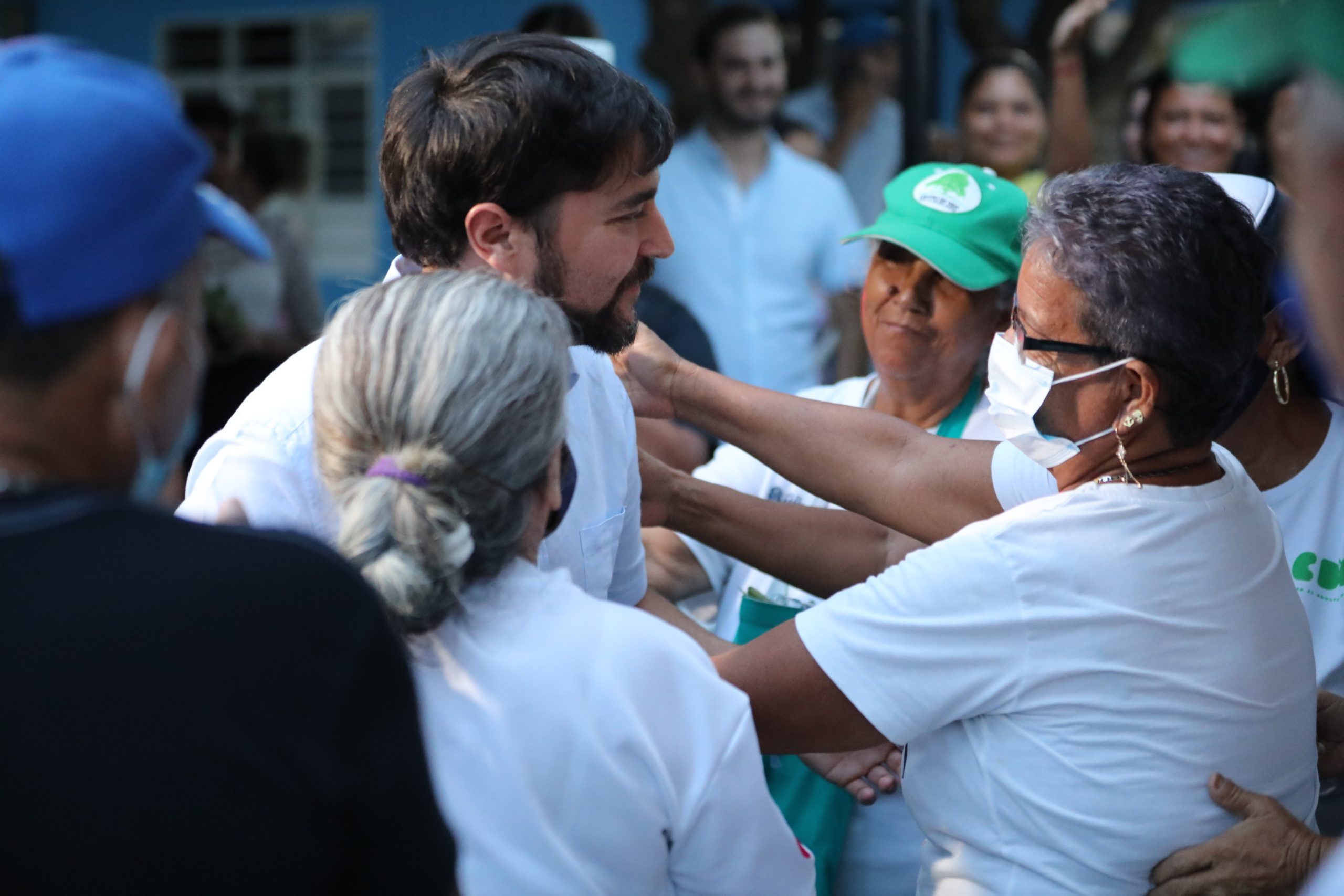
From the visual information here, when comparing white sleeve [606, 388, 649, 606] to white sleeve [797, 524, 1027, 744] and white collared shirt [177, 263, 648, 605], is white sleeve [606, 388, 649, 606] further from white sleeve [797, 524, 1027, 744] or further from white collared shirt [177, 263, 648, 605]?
white sleeve [797, 524, 1027, 744]

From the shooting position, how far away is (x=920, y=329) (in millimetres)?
2768

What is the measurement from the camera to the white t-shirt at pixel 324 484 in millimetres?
1746

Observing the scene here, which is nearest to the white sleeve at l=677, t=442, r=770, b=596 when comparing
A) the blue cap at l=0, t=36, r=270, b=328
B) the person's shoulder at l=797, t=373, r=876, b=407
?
the person's shoulder at l=797, t=373, r=876, b=407

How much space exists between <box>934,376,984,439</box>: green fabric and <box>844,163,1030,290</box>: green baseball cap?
8.7 inches

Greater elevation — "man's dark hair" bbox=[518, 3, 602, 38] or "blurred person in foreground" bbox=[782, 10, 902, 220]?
"man's dark hair" bbox=[518, 3, 602, 38]

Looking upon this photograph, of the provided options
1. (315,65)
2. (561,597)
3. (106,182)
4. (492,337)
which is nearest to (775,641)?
(561,597)

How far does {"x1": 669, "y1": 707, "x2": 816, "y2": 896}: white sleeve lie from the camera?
1.50m

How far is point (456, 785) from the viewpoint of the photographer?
1.46 meters

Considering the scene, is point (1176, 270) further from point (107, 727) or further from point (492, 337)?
point (107, 727)

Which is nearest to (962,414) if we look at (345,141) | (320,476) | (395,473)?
(320,476)

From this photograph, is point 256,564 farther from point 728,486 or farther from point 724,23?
point 724,23

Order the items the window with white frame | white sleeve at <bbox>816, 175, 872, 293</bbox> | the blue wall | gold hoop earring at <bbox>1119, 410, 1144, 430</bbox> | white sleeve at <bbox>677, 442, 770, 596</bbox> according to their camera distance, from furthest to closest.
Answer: the window with white frame < the blue wall < white sleeve at <bbox>816, 175, 872, 293</bbox> < white sleeve at <bbox>677, 442, 770, 596</bbox> < gold hoop earring at <bbox>1119, 410, 1144, 430</bbox>

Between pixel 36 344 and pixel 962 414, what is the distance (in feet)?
6.65

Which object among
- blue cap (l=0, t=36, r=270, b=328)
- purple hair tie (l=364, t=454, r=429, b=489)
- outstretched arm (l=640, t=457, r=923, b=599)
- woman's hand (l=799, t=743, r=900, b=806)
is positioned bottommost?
woman's hand (l=799, t=743, r=900, b=806)
